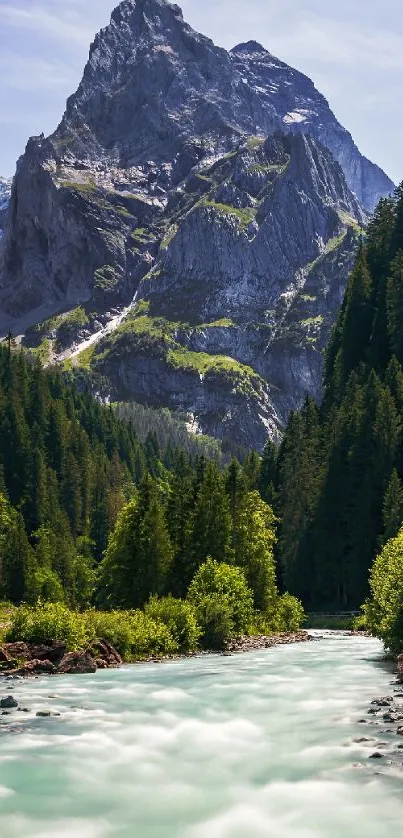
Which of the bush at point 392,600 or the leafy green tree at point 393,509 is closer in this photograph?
the bush at point 392,600

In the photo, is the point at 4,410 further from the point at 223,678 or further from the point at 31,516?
the point at 223,678

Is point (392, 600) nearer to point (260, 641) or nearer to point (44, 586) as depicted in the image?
point (260, 641)

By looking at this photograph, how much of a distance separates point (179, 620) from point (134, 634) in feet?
16.5

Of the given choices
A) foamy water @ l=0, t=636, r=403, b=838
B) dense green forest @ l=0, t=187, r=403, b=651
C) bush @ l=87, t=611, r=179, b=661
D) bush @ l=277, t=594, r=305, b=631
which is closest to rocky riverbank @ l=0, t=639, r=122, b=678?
bush @ l=87, t=611, r=179, b=661

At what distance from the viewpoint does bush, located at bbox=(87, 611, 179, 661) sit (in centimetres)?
5150

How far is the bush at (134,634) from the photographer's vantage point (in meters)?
51.5

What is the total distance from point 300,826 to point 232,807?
1916 millimetres

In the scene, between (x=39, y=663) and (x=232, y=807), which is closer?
(x=232, y=807)

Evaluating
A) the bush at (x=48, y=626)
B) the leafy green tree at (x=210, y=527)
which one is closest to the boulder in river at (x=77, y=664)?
the bush at (x=48, y=626)

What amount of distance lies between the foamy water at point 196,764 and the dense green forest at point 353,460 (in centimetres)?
5681

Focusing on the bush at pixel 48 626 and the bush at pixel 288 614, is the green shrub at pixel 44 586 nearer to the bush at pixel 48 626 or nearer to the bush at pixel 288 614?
the bush at pixel 288 614

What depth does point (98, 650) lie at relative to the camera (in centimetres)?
4903

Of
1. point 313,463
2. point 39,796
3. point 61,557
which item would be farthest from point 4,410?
point 39,796

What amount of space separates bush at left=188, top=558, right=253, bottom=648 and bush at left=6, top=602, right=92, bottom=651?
13.2 meters
